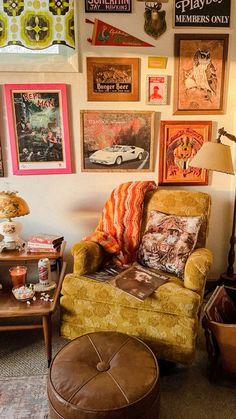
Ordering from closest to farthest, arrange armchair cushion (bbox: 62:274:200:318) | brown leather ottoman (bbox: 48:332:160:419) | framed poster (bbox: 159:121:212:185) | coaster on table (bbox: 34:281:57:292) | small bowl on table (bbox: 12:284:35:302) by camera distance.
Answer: brown leather ottoman (bbox: 48:332:160:419) → armchair cushion (bbox: 62:274:200:318) → small bowl on table (bbox: 12:284:35:302) → coaster on table (bbox: 34:281:57:292) → framed poster (bbox: 159:121:212:185)

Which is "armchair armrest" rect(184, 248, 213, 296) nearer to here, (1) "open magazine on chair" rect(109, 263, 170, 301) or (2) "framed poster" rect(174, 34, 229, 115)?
(1) "open magazine on chair" rect(109, 263, 170, 301)

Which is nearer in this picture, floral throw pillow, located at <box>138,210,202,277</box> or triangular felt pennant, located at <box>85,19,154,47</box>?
floral throw pillow, located at <box>138,210,202,277</box>

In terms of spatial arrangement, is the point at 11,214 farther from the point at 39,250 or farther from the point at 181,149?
the point at 181,149

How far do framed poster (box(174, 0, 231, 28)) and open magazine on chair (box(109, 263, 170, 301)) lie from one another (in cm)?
183

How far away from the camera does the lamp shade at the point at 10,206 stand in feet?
6.52

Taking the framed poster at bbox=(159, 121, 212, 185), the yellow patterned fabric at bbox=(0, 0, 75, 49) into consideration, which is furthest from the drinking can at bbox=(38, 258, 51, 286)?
the yellow patterned fabric at bbox=(0, 0, 75, 49)

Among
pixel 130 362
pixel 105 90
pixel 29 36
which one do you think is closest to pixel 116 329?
pixel 130 362

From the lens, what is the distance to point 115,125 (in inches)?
95.8

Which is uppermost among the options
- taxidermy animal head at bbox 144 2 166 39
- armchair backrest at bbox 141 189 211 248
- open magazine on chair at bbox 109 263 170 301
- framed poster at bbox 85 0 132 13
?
framed poster at bbox 85 0 132 13

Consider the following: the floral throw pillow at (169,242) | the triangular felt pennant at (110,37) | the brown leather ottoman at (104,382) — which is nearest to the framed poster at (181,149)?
the floral throw pillow at (169,242)

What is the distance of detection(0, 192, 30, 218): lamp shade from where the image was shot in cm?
199

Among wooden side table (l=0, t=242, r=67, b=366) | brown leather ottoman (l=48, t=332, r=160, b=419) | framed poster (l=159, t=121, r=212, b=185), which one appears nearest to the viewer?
brown leather ottoman (l=48, t=332, r=160, b=419)

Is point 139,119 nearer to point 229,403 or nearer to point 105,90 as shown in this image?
point 105,90

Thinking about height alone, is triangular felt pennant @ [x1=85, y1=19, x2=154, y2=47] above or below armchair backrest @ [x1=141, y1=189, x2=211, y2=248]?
above
